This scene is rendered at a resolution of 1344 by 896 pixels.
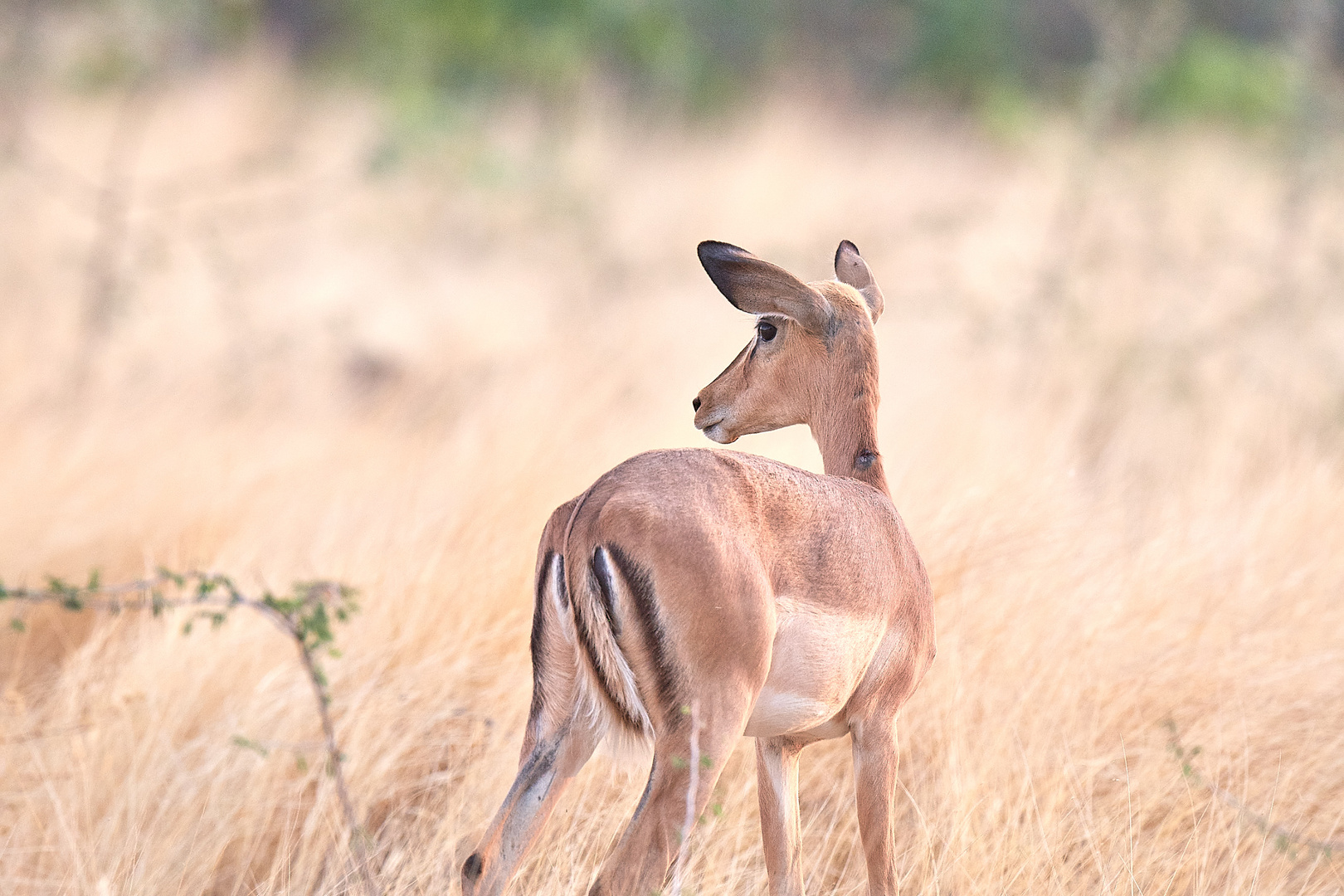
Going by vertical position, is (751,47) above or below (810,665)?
above

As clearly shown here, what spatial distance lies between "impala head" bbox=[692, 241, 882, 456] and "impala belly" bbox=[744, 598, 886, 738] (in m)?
0.50

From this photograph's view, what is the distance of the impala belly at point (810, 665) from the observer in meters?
2.15

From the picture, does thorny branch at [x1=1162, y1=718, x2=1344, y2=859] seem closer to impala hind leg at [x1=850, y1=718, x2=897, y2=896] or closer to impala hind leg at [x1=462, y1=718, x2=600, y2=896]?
impala hind leg at [x1=850, y1=718, x2=897, y2=896]

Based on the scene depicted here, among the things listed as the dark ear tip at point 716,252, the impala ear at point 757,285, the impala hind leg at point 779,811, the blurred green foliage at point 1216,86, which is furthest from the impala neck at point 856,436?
the blurred green foliage at point 1216,86

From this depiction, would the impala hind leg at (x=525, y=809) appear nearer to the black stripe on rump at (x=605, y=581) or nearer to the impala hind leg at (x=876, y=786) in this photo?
the black stripe on rump at (x=605, y=581)

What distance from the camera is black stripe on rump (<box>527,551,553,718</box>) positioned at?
86.9 inches

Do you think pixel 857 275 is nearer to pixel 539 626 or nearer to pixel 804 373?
pixel 804 373

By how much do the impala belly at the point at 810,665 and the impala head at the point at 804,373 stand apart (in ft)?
1.65

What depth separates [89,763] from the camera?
10.5ft

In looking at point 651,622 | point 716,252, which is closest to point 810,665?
point 651,622

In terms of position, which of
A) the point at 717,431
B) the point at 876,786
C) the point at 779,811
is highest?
the point at 717,431

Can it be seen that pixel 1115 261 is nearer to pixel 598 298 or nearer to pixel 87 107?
pixel 598 298

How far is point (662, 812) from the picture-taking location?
2090 millimetres

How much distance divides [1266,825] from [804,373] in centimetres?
155
